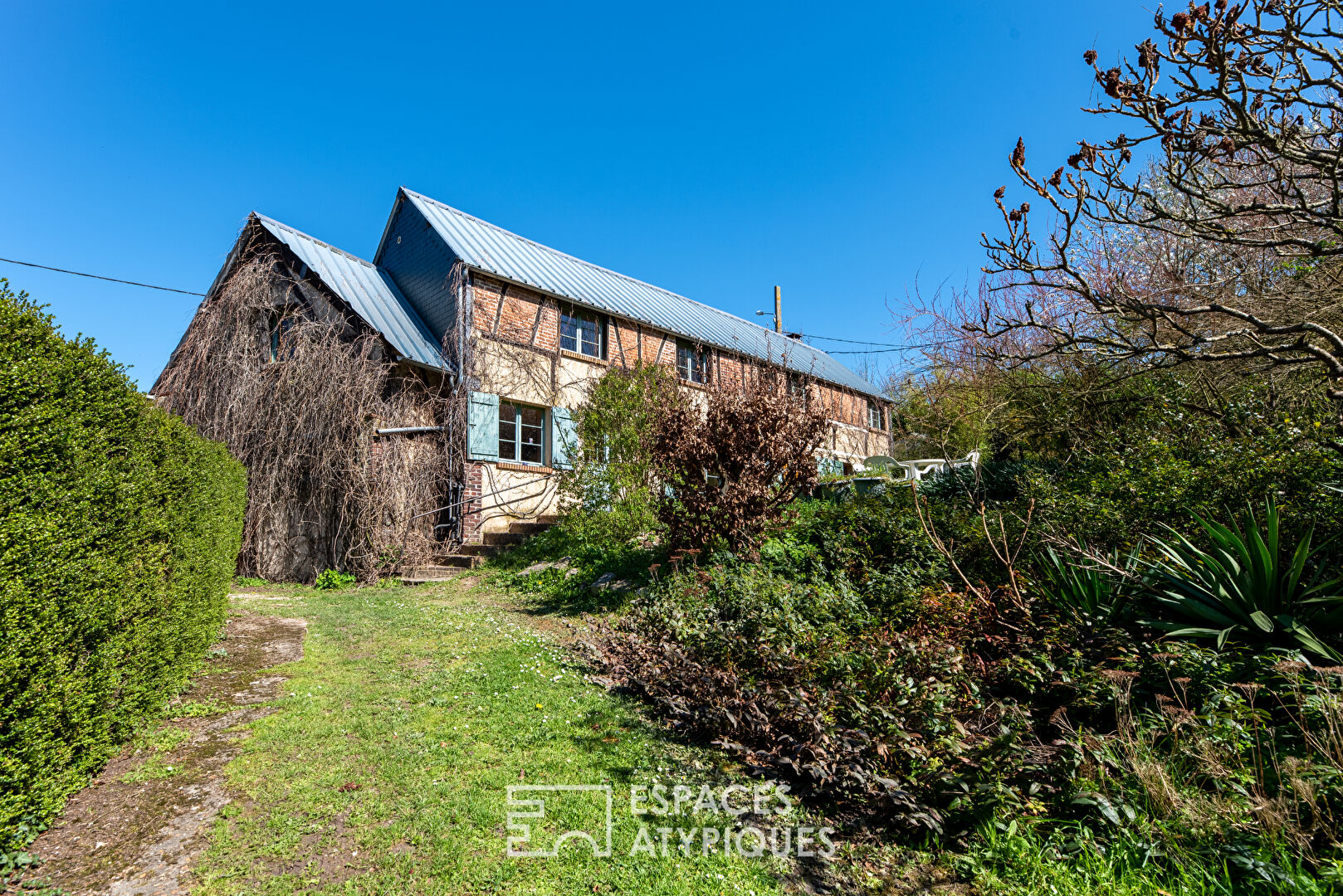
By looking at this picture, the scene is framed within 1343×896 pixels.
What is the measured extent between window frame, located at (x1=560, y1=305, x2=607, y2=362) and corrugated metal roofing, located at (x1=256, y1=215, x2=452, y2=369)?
8.80 ft

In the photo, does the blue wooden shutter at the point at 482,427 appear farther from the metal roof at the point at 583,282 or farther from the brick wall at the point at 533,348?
the metal roof at the point at 583,282

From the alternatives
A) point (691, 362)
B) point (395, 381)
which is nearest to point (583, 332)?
point (691, 362)

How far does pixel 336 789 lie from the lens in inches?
129

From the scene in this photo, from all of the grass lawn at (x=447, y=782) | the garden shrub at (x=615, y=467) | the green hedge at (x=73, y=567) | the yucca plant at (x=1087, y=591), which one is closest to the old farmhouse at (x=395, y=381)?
the garden shrub at (x=615, y=467)

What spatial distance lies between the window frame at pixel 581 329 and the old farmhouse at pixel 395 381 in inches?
1.7

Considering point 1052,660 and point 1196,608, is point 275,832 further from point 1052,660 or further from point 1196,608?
point 1196,608

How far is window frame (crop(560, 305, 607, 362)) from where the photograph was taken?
1416 cm

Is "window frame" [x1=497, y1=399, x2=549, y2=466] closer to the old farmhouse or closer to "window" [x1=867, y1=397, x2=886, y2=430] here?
the old farmhouse

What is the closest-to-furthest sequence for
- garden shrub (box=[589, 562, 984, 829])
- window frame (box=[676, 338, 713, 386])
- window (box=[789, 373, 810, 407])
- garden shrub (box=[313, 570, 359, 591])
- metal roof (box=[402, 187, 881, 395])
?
garden shrub (box=[589, 562, 984, 829]) < window (box=[789, 373, 810, 407]) < garden shrub (box=[313, 570, 359, 591]) < metal roof (box=[402, 187, 881, 395]) < window frame (box=[676, 338, 713, 386])

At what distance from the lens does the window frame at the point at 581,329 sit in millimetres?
14164

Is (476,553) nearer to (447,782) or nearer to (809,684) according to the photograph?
(447,782)

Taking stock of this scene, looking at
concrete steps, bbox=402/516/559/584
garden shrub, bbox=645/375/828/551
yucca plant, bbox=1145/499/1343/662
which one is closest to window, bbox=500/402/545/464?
concrete steps, bbox=402/516/559/584

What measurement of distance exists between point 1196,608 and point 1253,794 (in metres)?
1.49

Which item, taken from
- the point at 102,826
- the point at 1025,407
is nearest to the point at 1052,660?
the point at 102,826
